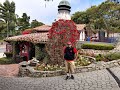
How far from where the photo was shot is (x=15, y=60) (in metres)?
24.2

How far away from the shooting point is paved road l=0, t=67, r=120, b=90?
10.4 meters

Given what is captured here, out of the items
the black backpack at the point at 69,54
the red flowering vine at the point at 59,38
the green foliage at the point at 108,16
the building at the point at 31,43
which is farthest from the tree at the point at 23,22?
the black backpack at the point at 69,54

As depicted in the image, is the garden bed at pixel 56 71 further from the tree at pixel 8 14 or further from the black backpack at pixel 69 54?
the tree at pixel 8 14

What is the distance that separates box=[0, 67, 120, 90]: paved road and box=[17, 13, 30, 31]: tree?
5096 centimetres

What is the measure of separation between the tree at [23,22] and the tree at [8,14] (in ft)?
13.7

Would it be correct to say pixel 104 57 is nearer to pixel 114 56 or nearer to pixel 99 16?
Answer: pixel 114 56

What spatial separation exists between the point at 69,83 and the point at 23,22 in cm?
5511

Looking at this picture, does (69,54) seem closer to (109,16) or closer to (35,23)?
(109,16)

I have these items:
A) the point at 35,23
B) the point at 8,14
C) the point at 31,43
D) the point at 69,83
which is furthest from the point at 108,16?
the point at 35,23

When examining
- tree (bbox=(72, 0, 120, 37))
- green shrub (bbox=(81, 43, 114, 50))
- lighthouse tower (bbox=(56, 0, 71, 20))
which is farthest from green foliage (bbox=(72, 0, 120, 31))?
green shrub (bbox=(81, 43, 114, 50))

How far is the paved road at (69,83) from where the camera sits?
34.1 feet

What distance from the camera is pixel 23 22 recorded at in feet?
211

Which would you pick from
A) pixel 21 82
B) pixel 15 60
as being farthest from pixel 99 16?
pixel 21 82

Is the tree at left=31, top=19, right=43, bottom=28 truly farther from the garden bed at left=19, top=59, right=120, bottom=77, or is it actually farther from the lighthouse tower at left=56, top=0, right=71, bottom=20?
the garden bed at left=19, top=59, right=120, bottom=77
